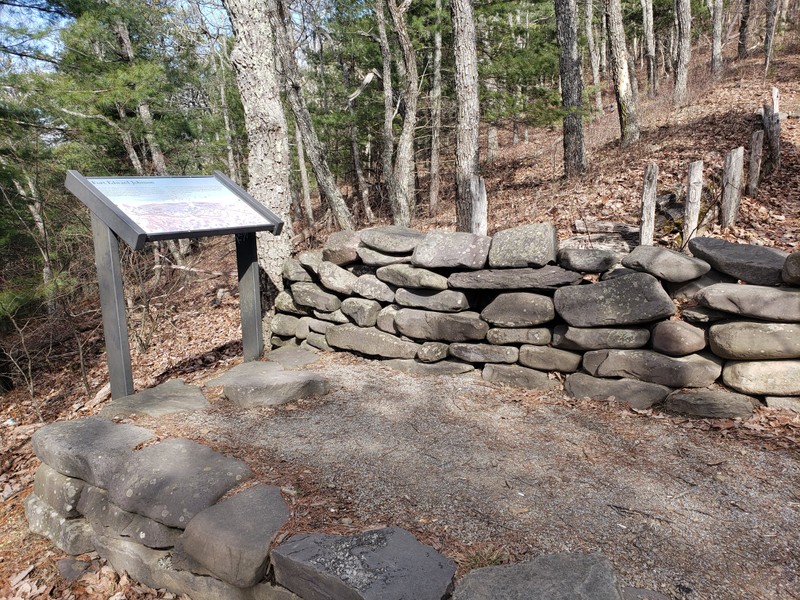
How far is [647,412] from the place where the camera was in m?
4.11

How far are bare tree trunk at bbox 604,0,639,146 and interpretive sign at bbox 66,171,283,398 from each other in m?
9.71

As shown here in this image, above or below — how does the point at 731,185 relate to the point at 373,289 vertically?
above

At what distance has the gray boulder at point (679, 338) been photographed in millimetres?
4070

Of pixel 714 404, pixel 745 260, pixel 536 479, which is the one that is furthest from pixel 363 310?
pixel 745 260

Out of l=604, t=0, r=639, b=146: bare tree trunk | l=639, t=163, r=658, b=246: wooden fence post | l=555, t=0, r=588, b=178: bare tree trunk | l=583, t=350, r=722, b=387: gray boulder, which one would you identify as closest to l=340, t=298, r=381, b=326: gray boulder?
l=583, t=350, r=722, b=387: gray boulder

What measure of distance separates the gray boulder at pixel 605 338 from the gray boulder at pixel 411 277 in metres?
1.28

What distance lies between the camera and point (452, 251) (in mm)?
5004

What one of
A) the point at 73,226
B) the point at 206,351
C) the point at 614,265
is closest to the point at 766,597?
the point at 614,265

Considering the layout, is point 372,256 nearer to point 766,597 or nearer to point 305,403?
point 305,403

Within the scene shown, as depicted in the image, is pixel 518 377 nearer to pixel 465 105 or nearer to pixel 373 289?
pixel 373 289

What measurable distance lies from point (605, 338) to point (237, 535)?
3125mm

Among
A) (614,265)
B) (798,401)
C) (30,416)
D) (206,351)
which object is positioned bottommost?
(30,416)

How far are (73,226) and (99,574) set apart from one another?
20.4 ft

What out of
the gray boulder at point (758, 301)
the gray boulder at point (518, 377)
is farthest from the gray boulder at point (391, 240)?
the gray boulder at point (758, 301)
